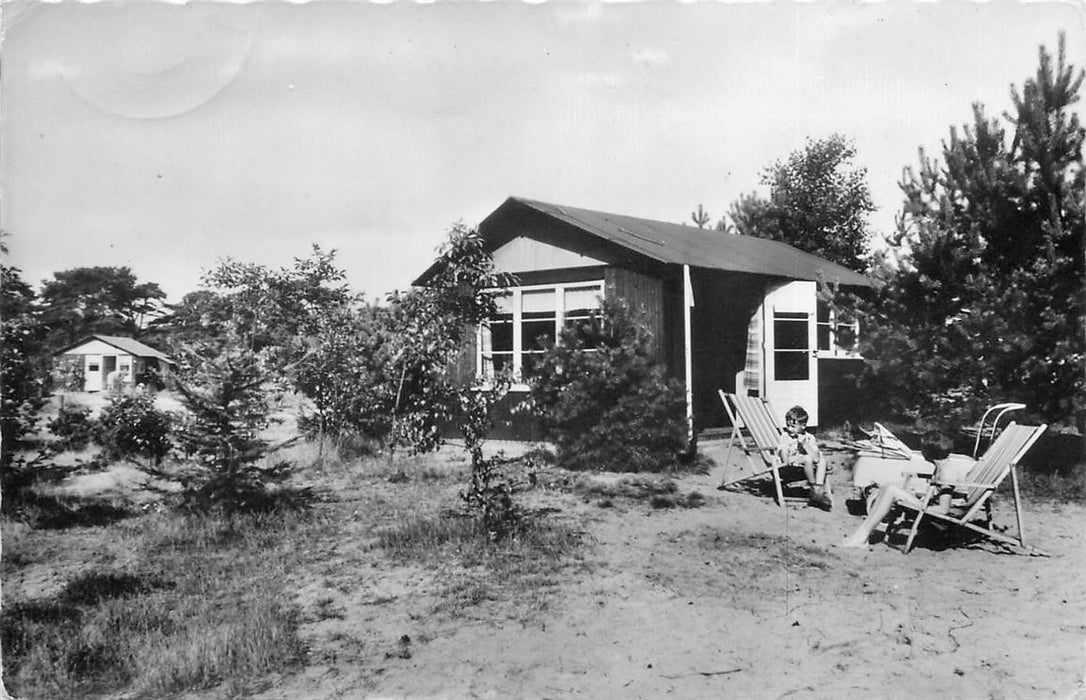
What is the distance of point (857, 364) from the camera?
15438 mm

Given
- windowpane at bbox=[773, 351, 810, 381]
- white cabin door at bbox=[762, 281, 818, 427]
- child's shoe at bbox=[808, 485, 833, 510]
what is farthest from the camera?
windowpane at bbox=[773, 351, 810, 381]

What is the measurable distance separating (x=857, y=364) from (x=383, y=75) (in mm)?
12592

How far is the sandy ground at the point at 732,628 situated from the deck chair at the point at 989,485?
0.78ft

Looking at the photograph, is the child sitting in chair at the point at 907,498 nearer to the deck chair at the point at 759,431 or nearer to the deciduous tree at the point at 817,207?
the deck chair at the point at 759,431

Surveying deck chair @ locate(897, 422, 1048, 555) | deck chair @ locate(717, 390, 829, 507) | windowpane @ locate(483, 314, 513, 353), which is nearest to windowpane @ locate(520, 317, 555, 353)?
windowpane @ locate(483, 314, 513, 353)

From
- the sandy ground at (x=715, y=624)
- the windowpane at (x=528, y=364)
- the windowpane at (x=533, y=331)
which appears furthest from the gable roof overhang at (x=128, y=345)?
the sandy ground at (x=715, y=624)

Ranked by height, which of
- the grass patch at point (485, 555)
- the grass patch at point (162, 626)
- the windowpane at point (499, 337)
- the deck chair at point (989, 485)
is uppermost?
the windowpane at point (499, 337)

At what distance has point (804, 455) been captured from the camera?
8.18 meters

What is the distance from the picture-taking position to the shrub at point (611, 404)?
987 centimetres

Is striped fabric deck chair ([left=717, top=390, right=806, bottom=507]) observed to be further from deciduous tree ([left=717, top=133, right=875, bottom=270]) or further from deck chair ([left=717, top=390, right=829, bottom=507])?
deciduous tree ([left=717, top=133, right=875, bottom=270])

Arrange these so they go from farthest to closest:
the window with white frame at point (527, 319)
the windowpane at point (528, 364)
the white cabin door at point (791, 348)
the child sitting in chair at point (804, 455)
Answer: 1. the white cabin door at point (791, 348)
2. the window with white frame at point (527, 319)
3. the windowpane at point (528, 364)
4. the child sitting in chair at point (804, 455)

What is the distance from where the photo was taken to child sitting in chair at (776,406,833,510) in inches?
308

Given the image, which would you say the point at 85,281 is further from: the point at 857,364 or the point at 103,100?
the point at 857,364

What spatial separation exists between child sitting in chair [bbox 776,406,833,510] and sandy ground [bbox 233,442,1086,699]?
4.76 ft
